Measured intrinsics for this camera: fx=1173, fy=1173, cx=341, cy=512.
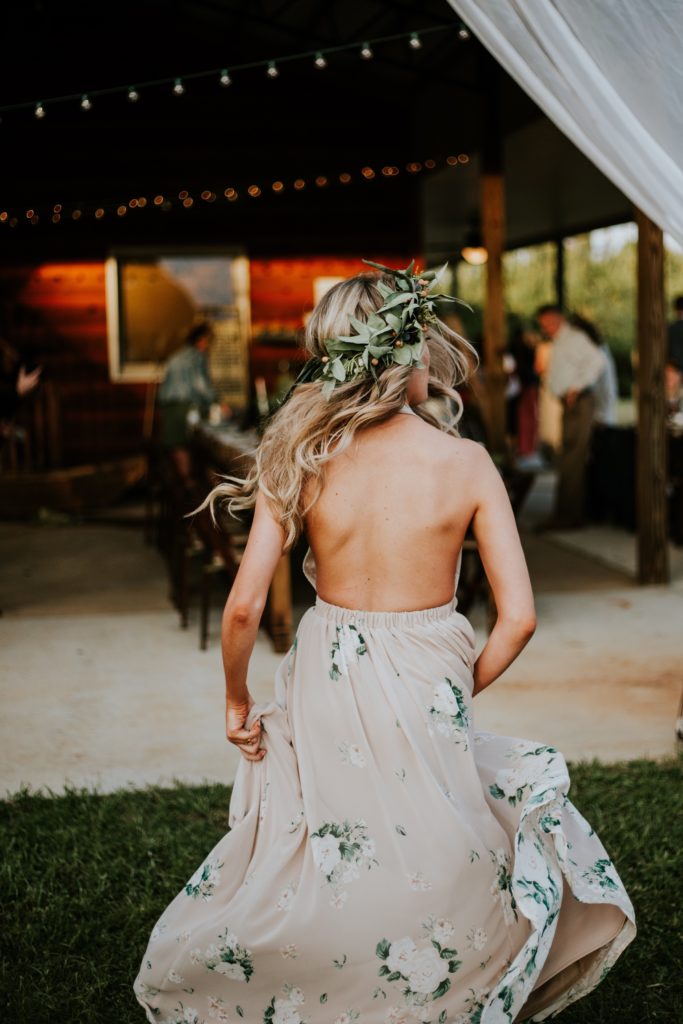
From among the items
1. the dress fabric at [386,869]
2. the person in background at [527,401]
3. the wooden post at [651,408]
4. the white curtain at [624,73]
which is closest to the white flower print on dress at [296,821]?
the dress fabric at [386,869]

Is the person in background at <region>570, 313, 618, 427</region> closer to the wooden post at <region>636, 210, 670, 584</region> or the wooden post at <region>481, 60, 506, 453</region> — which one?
the wooden post at <region>481, 60, 506, 453</region>

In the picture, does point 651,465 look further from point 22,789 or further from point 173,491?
point 22,789

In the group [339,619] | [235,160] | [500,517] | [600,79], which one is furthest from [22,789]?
[235,160]

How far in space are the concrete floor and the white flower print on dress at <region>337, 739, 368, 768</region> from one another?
2187mm

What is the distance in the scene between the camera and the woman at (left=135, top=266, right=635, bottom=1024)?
2.37 metres

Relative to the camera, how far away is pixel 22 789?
14.3 ft

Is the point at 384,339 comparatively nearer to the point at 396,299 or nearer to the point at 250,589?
the point at 396,299

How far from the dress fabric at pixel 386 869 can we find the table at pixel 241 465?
1.30 metres

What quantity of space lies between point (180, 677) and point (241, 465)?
5.54 feet

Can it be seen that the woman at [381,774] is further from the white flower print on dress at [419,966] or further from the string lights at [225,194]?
the string lights at [225,194]

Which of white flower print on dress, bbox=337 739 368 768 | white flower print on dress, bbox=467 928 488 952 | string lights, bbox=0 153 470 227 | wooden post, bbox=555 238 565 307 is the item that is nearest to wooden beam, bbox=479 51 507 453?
string lights, bbox=0 153 470 227

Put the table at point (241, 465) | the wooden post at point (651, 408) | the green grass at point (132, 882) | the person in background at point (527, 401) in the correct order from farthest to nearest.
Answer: the person in background at point (527, 401) → the wooden post at point (651, 408) → the table at point (241, 465) → the green grass at point (132, 882)

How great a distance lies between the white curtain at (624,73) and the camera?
3197 millimetres

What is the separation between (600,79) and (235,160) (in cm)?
1096
